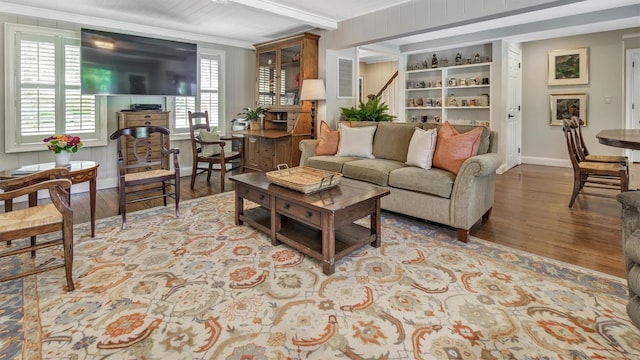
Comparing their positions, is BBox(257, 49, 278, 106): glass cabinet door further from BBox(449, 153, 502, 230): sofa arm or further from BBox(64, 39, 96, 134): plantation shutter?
BBox(449, 153, 502, 230): sofa arm

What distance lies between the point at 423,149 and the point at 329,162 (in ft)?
3.56

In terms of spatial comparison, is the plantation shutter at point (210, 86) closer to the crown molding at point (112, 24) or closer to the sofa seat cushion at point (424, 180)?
the crown molding at point (112, 24)

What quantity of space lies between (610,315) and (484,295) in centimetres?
60

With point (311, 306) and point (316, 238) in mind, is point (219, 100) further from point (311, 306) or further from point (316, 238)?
point (311, 306)

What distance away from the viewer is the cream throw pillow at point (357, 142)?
411cm

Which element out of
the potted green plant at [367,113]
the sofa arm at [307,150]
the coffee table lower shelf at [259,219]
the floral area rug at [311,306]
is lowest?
the floral area rug at [311,306]

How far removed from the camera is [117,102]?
16.7 ft

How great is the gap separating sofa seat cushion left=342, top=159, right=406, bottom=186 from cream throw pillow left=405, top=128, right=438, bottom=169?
203 millimetres

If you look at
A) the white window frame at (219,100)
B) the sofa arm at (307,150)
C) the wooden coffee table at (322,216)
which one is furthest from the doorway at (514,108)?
the white window frame at (219,100)

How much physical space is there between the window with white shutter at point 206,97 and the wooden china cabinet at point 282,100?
2.40 feet

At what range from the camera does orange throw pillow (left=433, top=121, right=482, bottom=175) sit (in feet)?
10.2

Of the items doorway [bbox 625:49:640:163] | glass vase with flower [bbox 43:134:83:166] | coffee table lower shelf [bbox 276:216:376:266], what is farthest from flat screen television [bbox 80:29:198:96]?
doorway [bbox 625:49:640:163]

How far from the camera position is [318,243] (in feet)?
8.30

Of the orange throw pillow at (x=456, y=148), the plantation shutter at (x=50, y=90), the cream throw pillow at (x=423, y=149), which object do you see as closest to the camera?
the orange throw pillow at (x=456, y=148)
